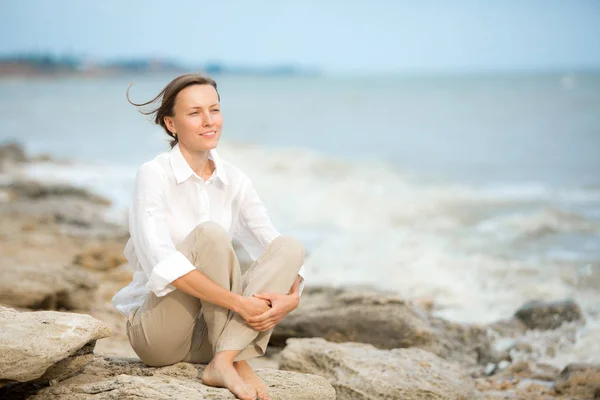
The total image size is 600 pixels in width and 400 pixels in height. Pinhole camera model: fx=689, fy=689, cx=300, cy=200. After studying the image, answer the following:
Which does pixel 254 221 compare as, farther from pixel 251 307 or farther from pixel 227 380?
pixel 227 380

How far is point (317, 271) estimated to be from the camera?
29.2 ft

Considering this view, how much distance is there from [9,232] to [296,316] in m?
5.57

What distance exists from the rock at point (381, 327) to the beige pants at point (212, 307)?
1.83 metres

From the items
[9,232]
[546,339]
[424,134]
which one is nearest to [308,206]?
[9,232]

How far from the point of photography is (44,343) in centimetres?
311

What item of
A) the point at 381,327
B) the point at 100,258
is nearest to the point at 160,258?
the point at 381,327

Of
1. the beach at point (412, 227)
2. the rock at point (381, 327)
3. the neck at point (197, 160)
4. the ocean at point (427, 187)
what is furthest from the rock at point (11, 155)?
the neck at point (197, 160)

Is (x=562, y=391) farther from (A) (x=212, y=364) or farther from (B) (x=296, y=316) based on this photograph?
(A) (x=212, y=364)

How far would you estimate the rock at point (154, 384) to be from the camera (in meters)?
3.17

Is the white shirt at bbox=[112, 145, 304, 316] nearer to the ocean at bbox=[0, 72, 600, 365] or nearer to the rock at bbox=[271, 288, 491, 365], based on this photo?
the ocean at bbox=[0, 72, 600, 365]

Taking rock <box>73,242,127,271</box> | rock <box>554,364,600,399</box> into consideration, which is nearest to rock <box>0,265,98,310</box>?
rock <box>73,242,127,271</box>

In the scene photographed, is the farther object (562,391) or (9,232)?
(9,232)

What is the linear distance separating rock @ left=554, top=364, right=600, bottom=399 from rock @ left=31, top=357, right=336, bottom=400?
2230 mm

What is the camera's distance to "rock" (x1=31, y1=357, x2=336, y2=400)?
317cm
